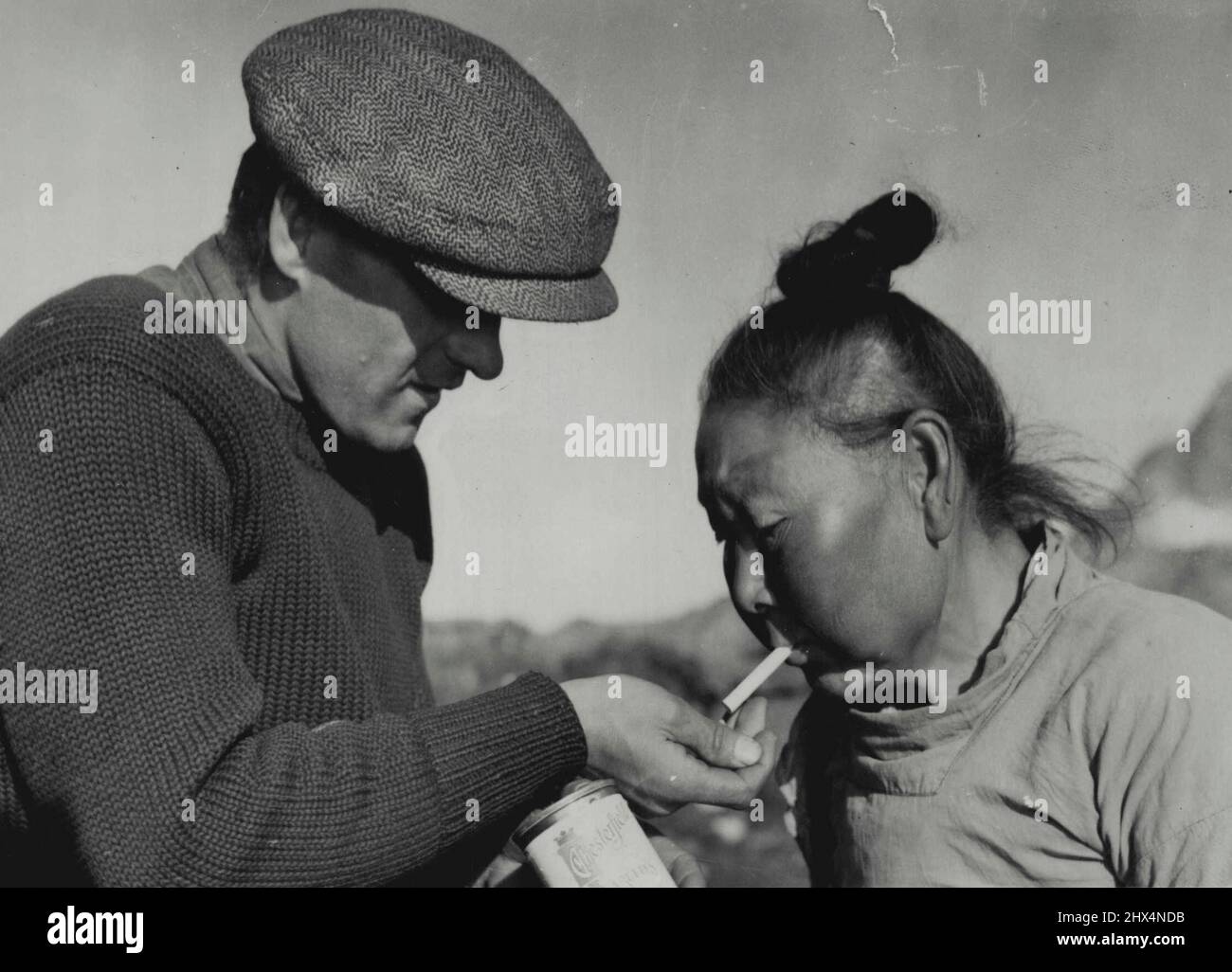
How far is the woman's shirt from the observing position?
1.67 metres

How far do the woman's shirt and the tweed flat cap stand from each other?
2.39 feet

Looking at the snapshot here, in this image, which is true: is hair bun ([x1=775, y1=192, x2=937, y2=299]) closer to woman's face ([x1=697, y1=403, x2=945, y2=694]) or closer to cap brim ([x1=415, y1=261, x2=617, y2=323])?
woman's face ([x1=697, y1=403, x2=945, y2=694])

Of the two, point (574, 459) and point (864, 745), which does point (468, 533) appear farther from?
point (864, 745)

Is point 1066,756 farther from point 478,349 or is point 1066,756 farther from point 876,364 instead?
point 478,349

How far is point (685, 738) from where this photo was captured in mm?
1786

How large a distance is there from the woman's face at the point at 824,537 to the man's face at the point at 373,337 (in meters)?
0.38

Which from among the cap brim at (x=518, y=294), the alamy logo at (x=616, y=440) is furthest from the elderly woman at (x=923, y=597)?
the alamy logo at (x=616, y=440)

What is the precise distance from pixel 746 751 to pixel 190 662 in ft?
2.32

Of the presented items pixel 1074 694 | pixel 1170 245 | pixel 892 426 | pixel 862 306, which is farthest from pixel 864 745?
pixel 1170 245

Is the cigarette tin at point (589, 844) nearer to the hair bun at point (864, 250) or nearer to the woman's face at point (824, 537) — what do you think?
the woman's face at point (824, 537)
